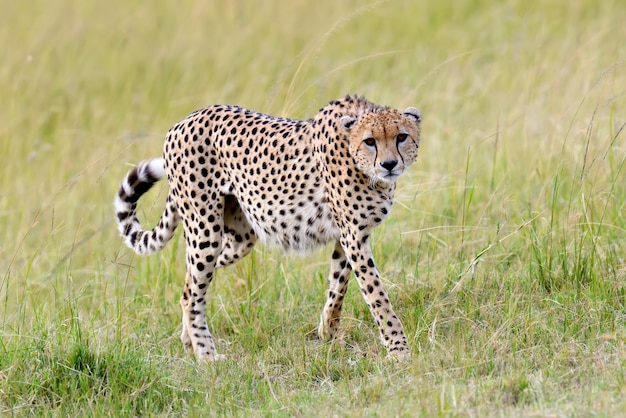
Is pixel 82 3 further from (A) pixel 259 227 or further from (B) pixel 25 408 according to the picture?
(B) pixel 25 408

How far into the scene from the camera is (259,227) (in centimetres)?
497

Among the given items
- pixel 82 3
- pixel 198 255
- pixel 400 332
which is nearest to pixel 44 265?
pixel 198 255

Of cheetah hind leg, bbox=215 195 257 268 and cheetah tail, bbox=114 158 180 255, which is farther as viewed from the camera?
cheetah hind leg, bbox=215 195 257 268

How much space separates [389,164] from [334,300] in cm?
85

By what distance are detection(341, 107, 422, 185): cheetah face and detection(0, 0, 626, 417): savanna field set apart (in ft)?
2.22

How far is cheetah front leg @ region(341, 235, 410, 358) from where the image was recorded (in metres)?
4.55

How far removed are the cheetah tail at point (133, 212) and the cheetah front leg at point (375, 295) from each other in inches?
40.9

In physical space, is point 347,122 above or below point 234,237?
above

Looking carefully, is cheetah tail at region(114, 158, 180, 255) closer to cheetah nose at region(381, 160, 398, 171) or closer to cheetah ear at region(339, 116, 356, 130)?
cheetah ear at region(339, 116, 356, 130)

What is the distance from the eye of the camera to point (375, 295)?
4570mm

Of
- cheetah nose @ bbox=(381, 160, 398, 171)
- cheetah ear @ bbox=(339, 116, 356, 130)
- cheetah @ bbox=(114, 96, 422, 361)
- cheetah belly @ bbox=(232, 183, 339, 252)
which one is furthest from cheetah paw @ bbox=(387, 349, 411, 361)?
cheetah ear @ bbox=(339, 116, 356, 130)

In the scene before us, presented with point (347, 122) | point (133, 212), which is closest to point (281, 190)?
point (347, 122)

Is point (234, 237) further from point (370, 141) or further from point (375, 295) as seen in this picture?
point (370, 141)

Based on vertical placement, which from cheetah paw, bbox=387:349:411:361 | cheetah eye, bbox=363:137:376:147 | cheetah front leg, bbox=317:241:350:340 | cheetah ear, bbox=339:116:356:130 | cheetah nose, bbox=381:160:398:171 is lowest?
cheetah paw, bbox=387:349:411:361
